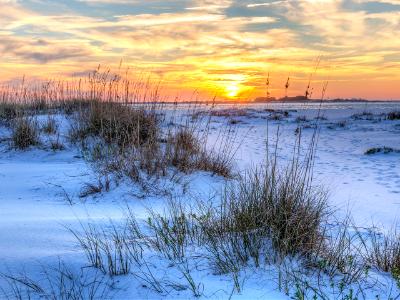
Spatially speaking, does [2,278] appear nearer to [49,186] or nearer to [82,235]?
[82,235]

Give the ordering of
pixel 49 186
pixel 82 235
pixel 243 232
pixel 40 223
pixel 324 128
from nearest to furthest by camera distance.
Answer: pixel 243 232, pixel 82 235, pixel 40 223, pixel 49 186, pixel 324 128

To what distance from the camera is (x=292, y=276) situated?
2768mm

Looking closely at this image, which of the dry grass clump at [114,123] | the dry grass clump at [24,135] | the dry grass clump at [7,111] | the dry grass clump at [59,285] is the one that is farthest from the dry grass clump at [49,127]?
the dry grass clump at [59,285]

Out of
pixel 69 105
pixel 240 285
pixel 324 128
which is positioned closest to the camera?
pixel 240 285

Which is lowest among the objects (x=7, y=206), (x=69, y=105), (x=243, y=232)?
(x=7, y=206)

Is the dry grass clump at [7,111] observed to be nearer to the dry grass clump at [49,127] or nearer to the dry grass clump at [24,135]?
the dry grass clump at [49,127]

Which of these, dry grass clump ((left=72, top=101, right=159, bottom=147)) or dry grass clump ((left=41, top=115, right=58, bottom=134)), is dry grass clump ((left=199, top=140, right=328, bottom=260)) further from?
dry grass clump ((left=41, top=115, right=58, bottom=134))

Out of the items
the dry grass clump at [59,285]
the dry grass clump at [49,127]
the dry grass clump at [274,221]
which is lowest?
the dry grass clump at [59,285]

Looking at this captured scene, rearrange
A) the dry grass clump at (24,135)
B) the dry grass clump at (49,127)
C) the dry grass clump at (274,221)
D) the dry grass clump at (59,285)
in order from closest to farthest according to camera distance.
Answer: the dry grass clump at (59,285), the dry grass clump at (274,221), the dry grass clump at (24,135), the dry grass clump at (49,127)

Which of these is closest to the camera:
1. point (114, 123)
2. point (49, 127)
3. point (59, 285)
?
point (59, 285)

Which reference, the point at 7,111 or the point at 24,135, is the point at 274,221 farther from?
the point at 7,111

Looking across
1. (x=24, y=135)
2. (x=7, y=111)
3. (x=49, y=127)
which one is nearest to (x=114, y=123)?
(x=24, y=135)

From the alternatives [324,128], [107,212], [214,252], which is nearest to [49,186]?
[107,212]

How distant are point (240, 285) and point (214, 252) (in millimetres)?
407
